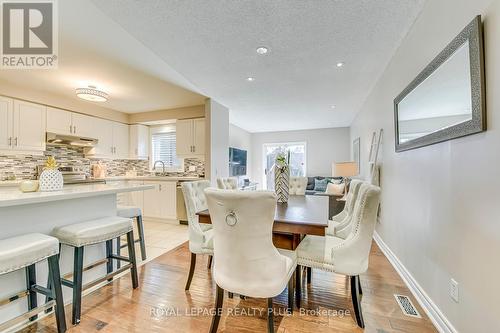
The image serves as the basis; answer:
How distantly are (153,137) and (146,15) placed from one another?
12.6ft

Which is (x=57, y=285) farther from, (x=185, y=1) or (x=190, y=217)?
(x=185, y=1)

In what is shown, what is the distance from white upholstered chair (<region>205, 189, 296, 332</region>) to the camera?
1.19m

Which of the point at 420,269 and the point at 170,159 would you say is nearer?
the point at 420,269

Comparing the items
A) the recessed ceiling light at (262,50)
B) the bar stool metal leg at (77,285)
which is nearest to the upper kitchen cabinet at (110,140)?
the bar stool metal leg at (77,285)

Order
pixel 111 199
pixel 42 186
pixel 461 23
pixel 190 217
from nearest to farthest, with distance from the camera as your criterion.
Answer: pixel 461 23 < pixel 42 186 < pixel 190 217 < pixel 111 199

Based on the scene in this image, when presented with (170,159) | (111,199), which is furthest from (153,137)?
(111,199)

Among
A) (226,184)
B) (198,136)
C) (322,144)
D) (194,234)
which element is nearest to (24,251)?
(194,234)

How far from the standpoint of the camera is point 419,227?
1.95 metres

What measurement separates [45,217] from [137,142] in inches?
143

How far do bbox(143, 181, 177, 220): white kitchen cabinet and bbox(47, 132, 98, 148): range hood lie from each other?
128cm

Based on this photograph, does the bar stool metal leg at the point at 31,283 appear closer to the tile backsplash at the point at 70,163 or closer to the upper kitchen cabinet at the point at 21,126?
the upper kitchen cabinet at the point at 21,126

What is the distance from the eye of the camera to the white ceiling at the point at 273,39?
1.82 m

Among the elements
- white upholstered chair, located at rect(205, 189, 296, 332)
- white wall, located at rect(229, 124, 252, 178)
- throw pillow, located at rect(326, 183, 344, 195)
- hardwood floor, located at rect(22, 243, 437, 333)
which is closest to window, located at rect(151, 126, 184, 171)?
white wall, located at rect(229, 124, 252, 178)

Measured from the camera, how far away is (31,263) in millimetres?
1324
